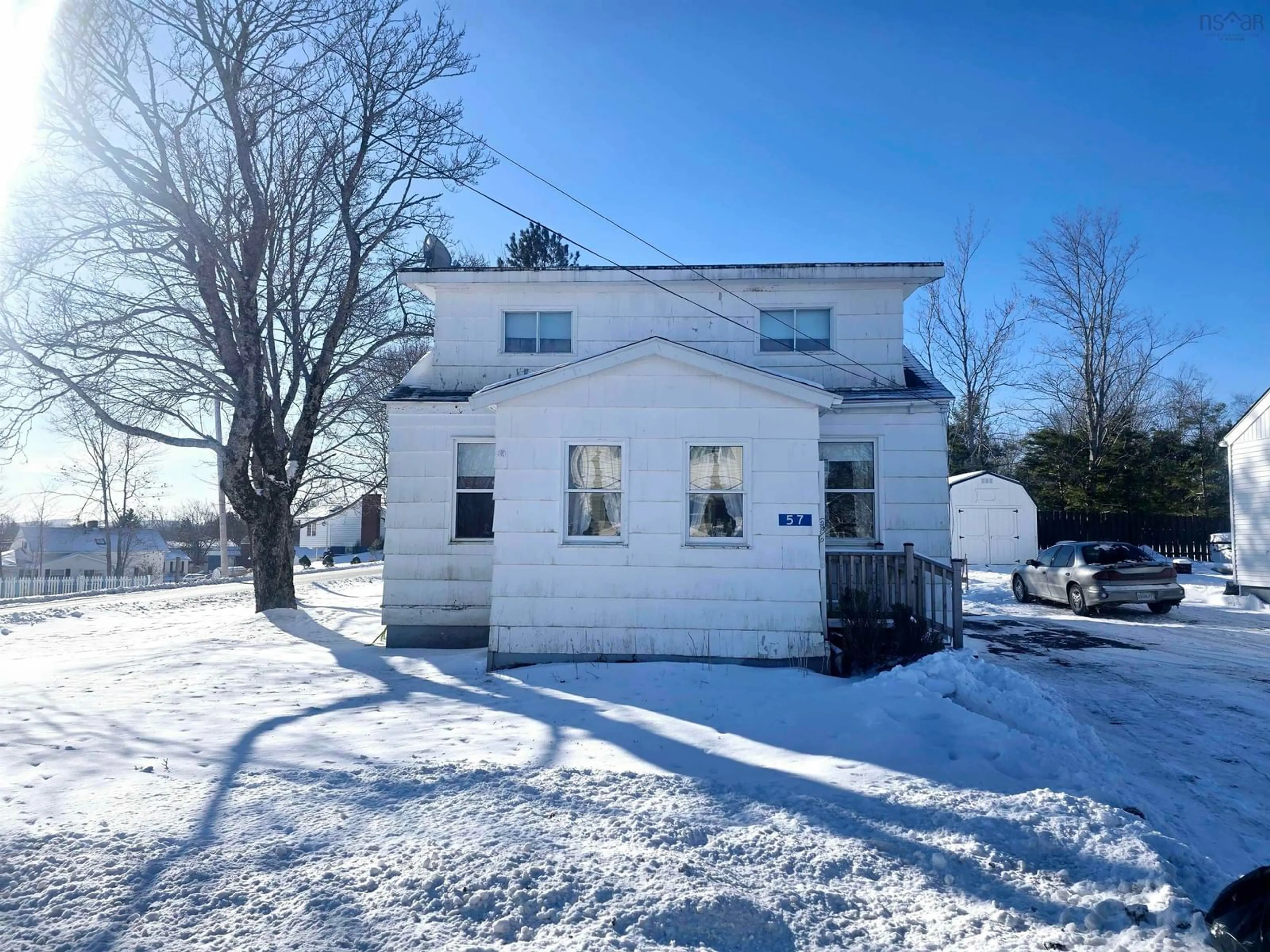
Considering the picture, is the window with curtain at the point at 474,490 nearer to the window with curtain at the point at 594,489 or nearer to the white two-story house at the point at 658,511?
the white two-story house at the point at 658,511

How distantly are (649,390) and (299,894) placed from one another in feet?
22.5

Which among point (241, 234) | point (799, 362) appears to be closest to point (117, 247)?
point (241, 234)

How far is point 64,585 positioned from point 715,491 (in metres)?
33.8

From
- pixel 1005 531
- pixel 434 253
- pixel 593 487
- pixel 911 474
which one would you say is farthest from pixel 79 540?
pixel 911 474

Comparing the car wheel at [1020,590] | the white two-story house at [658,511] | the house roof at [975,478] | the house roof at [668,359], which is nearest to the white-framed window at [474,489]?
the white two-story house at [658,511]

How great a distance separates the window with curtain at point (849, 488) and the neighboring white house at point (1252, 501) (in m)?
13.3

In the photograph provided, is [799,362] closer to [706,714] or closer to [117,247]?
[706,714]

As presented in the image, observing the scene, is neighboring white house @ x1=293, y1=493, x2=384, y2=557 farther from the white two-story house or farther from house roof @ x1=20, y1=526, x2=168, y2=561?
the white two-story house

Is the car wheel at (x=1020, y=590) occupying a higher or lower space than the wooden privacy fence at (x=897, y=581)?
lower

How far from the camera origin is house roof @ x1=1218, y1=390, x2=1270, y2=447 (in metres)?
19.1

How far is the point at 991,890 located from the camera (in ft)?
13.4

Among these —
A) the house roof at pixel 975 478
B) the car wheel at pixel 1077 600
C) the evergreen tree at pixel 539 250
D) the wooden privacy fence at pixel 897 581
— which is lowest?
the car wheel at pixel 1077 600

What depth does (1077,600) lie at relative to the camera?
17.6 meters

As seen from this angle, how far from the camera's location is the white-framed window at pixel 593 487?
32.0 feet
